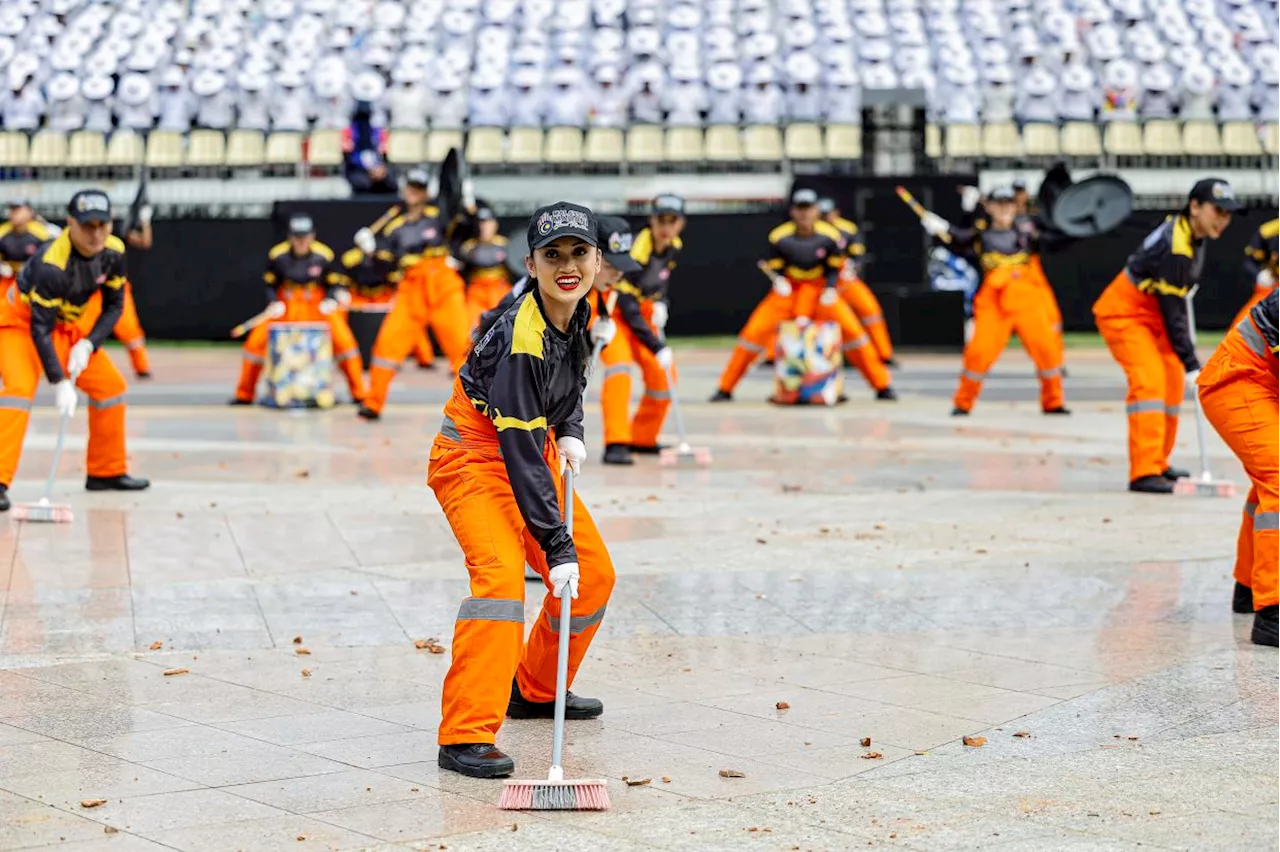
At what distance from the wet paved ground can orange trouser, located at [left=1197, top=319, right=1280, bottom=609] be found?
14.7 inches

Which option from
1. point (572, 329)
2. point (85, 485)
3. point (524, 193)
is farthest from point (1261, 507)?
point (524, 193)

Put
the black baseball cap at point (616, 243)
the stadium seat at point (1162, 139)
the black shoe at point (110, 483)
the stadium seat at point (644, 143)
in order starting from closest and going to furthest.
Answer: the black baseball cap at point (616, 243)
the black shoe at point (110, 483)
the stadium seat at point (644, 143)
the stadium seat at point (1162, 139)

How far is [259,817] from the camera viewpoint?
5598 millimetres

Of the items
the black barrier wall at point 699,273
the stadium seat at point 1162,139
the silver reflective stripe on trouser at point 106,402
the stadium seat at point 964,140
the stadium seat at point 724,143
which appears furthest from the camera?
the stadium seat at point 1162,139

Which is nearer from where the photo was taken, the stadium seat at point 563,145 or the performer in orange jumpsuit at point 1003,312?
the performer in orange jumpsuit at point 1003,312

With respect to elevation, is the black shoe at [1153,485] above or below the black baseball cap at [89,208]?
below

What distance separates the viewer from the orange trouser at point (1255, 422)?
7.97m

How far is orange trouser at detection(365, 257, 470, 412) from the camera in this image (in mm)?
17312

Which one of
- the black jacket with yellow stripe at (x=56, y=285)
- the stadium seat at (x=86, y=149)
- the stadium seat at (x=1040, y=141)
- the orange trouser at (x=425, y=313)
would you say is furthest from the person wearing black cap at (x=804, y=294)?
the stadium seat at (x=86, y=149)

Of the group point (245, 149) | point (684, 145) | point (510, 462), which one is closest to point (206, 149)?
point (245, 149)

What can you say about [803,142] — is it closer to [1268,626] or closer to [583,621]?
[1268,626]

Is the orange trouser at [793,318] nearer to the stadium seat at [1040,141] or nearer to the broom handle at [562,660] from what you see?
the stadium seat at [1040,141]

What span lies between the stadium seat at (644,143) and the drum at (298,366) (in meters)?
9.99

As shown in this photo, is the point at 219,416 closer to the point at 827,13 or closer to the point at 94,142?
the point at 94,142
